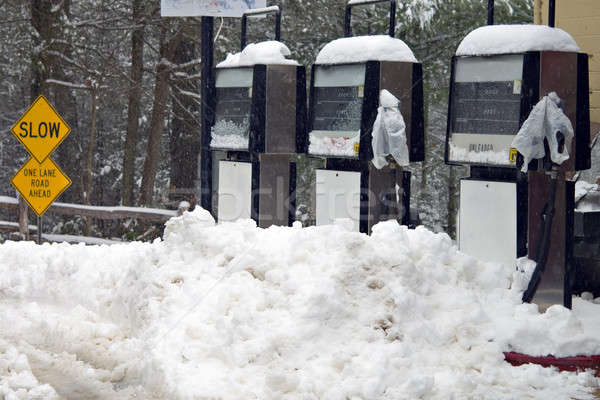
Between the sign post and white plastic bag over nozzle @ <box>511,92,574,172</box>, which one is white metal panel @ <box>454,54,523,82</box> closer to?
white plastic bag over nozzle @ <box>511,92,574,172</box>

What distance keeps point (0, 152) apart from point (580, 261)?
21872mm

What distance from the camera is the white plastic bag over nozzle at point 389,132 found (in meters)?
9.08

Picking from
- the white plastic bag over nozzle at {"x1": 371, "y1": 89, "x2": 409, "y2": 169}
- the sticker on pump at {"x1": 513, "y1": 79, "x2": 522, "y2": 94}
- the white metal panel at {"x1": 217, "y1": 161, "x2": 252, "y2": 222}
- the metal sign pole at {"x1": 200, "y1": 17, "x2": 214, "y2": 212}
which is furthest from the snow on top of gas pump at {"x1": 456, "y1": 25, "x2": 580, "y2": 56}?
the metal sign pole at {"x1": 200, "y1": 17, "x2": 214, "y2": 212}

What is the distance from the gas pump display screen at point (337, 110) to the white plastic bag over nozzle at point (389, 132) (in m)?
0.29

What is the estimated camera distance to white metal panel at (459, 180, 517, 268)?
26.2 feet

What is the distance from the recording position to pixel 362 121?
932 cm

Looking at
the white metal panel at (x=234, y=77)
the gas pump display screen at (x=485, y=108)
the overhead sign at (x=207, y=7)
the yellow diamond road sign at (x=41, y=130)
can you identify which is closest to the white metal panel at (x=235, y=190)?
the white metal panel at (x=234, y=77)

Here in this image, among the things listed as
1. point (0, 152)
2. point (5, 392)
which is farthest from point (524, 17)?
point (0, 152)

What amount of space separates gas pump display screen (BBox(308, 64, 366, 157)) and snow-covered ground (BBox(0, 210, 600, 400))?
66.0 inches

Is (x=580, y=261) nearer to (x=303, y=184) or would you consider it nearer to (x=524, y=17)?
(x=524, y=17)

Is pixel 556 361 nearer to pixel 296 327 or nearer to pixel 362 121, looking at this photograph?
pixel 296 327

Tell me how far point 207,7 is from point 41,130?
3.25 m

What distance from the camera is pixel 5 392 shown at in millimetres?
5820

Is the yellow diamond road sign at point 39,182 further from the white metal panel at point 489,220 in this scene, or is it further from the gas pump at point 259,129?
the white metal panel at point 489,220
